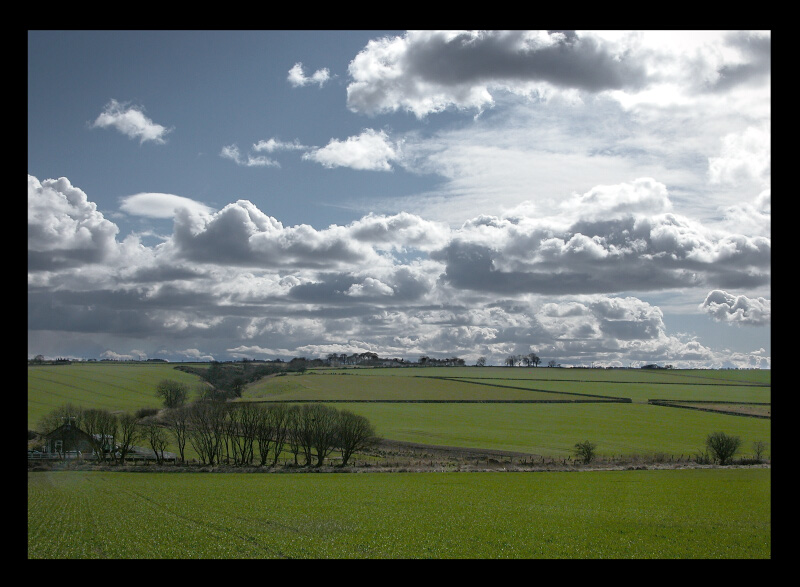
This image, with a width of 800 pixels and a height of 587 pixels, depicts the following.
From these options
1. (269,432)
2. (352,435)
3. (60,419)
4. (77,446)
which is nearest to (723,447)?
(352,435)

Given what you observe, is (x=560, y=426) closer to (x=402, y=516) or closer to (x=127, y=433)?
(x=127, y=433)

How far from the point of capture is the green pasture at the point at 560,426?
53.0 metres

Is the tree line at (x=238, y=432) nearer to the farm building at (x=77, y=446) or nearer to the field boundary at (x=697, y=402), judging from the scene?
the farm building at (x=77, y=446)

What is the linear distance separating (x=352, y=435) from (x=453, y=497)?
2026 centimetres

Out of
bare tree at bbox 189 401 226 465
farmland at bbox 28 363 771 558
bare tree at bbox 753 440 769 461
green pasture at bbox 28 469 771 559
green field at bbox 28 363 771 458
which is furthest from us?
green field at bbox 28 363 771 458

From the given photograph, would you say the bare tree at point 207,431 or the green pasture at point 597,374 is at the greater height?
the bare tree at point 207,431

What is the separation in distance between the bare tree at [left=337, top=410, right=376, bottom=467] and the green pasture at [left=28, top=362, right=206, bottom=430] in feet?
91.9

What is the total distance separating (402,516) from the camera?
2184 cm

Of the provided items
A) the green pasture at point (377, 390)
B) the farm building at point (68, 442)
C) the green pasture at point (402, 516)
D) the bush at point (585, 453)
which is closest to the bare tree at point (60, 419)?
the farm building at point (68, 442)

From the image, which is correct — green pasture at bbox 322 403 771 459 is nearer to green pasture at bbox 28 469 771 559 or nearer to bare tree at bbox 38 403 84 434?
green pasture at bbox 28 469 771 559

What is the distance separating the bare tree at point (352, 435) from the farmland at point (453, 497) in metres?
2.29

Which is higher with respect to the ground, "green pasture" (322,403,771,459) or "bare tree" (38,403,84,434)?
"bare tree" (38,403,84,434)

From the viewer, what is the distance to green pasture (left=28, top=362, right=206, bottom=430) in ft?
216

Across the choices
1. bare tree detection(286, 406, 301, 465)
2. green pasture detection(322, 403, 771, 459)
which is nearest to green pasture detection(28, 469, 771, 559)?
bare tree detection(286, 406, 301, 465)
